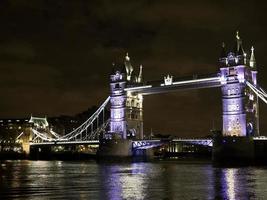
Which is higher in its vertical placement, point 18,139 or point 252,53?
point 252,53

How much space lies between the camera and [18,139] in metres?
121

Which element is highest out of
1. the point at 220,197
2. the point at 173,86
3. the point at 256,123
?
the point at 173,86

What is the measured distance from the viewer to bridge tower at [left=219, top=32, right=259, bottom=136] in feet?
238

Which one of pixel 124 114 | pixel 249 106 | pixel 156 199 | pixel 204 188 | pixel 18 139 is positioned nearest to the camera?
pixel 156 199

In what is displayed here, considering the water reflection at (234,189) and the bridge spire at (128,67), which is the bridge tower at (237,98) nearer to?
the bridge spire at (128,67)

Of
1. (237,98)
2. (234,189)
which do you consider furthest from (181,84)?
(234,189)

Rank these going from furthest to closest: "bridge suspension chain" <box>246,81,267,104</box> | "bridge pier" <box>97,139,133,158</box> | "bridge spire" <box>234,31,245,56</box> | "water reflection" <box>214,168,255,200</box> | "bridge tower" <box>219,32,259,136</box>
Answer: "bridge pier" <box>97,139,133,158</box>
"bridge spire" <box>234,31,245,56</box>
"bridge tower" <box>219,32,259,136</box>
"bridge suspension chain" <box>246,81,267,104</box>
"water reflection" <box>214,168,255,200</box>

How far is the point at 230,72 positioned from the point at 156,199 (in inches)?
1962

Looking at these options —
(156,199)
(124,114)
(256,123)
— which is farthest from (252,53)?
(156,199)

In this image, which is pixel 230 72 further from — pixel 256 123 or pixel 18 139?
pixel 18 139

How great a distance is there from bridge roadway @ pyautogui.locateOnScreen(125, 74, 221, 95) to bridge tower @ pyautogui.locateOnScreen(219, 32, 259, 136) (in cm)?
188

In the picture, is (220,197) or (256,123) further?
(256,123)

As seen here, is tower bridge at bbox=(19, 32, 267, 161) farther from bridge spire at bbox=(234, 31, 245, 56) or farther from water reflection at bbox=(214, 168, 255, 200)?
water reflection at bbox=(214, 168, 255, 200)

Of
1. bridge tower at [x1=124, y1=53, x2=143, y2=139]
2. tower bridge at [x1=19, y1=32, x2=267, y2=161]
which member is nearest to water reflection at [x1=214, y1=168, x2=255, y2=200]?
tower bridge at [x1=19, y1=32, x2=267, y2=161]
